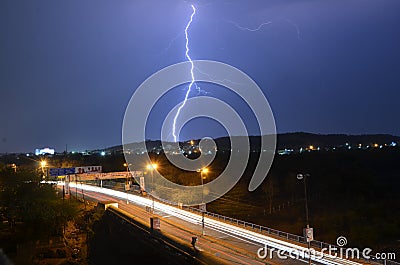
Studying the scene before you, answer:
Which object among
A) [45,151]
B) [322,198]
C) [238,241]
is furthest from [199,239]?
[45,151]

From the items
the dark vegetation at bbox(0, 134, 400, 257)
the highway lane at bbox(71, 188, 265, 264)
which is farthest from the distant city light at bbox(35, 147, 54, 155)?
the highway lane at bbox(71, 188, 265, 264)

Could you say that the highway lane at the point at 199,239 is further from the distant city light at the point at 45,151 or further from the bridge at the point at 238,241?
the distant city light at the point at 45,151

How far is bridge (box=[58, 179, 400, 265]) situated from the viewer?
23469 millimetres

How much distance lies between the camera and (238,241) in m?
29.6

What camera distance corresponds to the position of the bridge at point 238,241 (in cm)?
2347

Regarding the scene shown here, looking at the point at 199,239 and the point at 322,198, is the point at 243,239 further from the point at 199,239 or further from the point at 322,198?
the point at 322,198

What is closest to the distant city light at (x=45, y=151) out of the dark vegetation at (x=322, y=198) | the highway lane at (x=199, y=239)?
the dark vegetation at (x=322, y=198)

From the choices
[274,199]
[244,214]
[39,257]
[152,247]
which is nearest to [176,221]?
[152,247]

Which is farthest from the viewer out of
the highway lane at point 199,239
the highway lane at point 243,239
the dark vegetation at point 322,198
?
the dark vegetation at point 322,198

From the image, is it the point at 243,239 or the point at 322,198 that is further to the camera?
the point at 322,198

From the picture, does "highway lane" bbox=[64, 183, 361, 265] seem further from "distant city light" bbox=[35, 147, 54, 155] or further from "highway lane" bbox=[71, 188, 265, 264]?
"distant city light" bbox=[35, 147, 54, 155]

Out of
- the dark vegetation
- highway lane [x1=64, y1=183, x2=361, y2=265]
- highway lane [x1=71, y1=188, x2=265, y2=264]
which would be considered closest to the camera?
highway lane [x1=64, y1=183, x2=361, y2=265]

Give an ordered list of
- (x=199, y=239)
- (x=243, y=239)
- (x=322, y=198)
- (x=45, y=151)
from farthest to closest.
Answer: (x=45, y=151) → (x=322, y=198) → (x=199, y=239) → (x=243, y=239)

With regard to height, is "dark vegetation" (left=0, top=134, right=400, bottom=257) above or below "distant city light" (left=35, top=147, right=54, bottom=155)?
below
